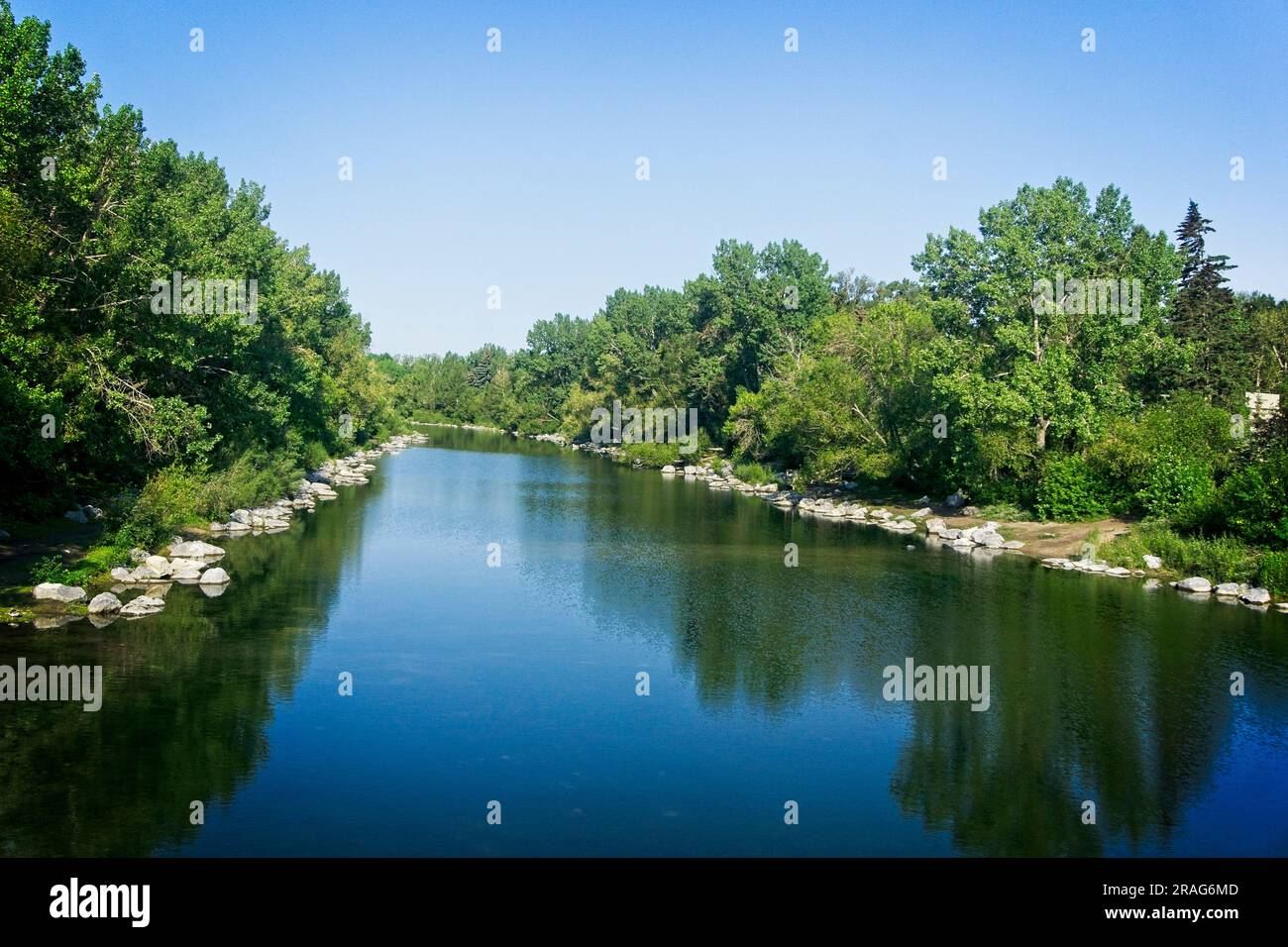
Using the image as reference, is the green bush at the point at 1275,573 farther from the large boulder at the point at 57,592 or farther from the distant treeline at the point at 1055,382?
the large boulder at the point at 57,592

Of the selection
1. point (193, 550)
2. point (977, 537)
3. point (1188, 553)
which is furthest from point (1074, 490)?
point (193, 550)

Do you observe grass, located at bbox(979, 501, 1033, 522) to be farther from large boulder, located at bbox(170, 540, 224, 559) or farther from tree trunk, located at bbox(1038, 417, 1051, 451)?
large boulder, located at bbox(170, 540, 224, 559)

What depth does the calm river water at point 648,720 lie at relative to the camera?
16828 mm

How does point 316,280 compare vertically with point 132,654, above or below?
above

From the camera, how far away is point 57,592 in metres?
28.3

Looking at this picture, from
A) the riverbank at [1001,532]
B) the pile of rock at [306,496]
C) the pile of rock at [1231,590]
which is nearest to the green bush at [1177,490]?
the riverbank at [1001,532]

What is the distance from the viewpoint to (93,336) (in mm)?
31984

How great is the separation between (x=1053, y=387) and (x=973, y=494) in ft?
27.8

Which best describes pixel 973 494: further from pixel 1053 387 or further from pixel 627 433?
pixel 627 433

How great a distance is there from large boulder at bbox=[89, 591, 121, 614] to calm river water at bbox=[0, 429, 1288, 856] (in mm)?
1481

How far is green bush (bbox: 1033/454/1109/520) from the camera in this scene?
46625 mm

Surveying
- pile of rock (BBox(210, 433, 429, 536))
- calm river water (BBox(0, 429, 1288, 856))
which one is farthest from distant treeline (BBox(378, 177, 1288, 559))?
pile of rock (BBox(210, 433, 429, 536))

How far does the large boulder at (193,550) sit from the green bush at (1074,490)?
3723 centimetres
